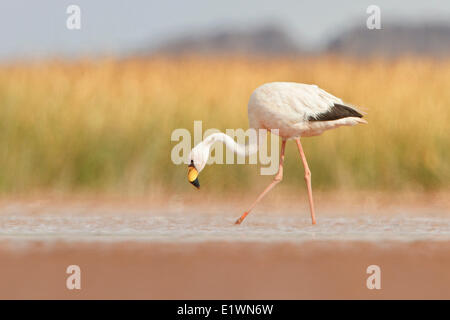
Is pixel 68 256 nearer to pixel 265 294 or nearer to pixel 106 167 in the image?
pixel 265 294

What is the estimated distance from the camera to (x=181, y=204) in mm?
8180

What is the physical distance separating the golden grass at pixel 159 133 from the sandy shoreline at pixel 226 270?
2572mm

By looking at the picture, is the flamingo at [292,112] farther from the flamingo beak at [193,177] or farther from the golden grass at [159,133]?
the golden grass at [159,133]

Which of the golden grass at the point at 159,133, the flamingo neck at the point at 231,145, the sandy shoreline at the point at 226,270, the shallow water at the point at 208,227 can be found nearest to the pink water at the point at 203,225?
the shallow water at the point at 208,227

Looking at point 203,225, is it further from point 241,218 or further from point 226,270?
point 226,270

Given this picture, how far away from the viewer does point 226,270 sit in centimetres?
534

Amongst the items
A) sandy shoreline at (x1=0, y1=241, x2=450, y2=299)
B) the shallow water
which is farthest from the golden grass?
sandy shoreline at (x1=0, y1=241, x2=450, y2=299)

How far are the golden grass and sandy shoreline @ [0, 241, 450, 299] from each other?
2.57 metres

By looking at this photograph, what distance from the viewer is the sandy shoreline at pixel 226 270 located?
4895 mm

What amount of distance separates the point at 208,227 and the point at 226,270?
1496 millimetres

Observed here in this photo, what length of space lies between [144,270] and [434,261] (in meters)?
1.95

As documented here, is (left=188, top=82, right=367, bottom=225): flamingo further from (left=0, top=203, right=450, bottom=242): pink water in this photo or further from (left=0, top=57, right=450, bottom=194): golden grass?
(left=0, top=57, right=450, bottom=194): golden grass

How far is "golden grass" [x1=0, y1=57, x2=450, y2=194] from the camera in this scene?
865cm

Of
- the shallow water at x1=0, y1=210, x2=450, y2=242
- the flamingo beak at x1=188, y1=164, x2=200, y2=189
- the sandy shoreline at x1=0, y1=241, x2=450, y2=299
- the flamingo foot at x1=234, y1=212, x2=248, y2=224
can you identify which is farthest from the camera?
the flamingo foot at x1=234, y1=212, x2=248, y2=224
